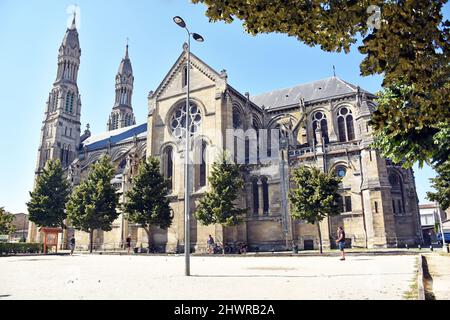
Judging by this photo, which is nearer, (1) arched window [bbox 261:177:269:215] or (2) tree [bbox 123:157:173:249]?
(2) tree [bbox 123:157:173:249]

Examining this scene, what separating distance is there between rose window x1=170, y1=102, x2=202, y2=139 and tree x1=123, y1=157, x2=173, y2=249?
5.58m

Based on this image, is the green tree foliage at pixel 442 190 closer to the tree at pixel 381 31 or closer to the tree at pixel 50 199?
the tree at pixel 381 31

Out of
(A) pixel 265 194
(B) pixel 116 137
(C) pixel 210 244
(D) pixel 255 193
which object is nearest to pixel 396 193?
(A) pixel 265 194

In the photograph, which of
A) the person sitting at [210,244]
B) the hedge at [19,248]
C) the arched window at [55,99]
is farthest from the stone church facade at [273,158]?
the arched window at [55,99]

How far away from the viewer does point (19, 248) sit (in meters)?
33.1

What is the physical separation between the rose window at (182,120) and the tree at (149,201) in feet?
18.3

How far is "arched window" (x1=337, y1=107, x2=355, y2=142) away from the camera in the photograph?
38094 millimetres

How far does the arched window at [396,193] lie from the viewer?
102 ft

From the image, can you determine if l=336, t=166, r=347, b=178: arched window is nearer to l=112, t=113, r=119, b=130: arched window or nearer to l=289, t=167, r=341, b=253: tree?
l=289, t=167, r=341, b=253: tree

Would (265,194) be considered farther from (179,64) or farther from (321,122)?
(179,64)

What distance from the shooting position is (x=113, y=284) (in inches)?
360

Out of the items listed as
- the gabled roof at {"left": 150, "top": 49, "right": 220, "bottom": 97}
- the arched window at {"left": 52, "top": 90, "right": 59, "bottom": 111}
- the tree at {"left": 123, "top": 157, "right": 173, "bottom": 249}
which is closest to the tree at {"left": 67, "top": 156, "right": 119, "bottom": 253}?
the tree at {"left": 123, "top": 157, "right": 173, "bottom": 249}

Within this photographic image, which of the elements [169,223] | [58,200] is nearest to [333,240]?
[169,223]
